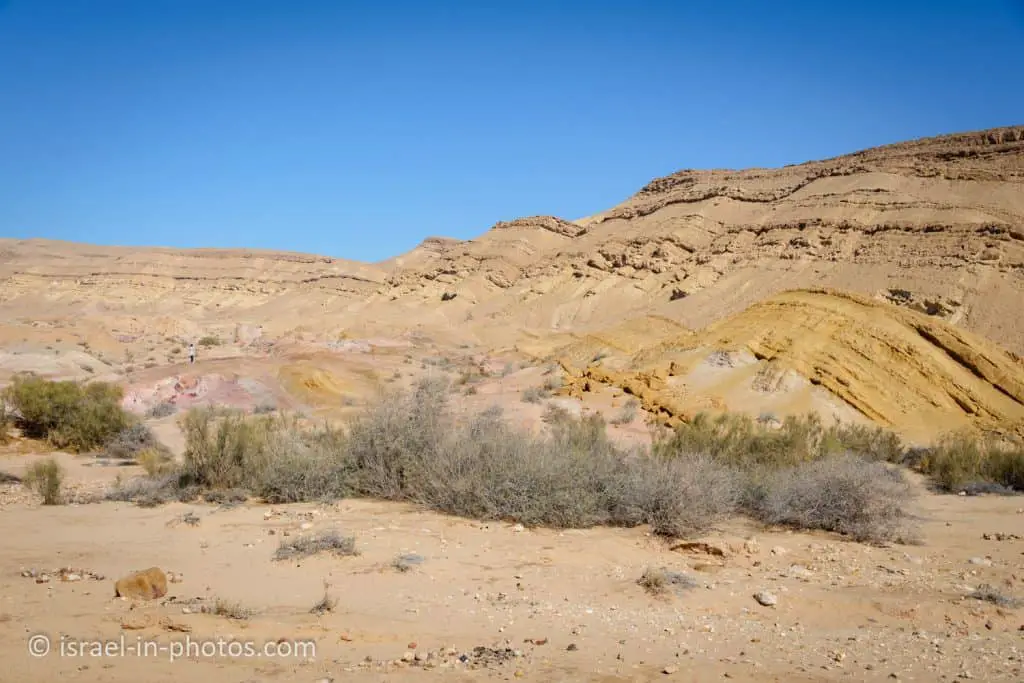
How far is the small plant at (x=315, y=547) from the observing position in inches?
261

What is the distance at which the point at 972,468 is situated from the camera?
1212 cm

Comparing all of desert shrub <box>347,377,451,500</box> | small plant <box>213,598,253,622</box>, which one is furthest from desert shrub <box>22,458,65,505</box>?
small plant <box>213,598,253,622</box>

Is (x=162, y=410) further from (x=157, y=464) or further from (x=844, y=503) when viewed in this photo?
(x=844, y=503)

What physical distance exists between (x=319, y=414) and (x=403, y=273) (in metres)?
54.5

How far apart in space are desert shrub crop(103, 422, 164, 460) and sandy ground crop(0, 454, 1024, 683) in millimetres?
3849

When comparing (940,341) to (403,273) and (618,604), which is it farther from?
(403,273)

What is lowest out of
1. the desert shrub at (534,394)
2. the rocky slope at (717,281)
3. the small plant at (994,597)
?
the small plant at (994,597)

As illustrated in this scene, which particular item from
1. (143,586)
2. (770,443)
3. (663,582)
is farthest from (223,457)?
(770,443)

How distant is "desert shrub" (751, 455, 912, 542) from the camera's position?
27.0 ft

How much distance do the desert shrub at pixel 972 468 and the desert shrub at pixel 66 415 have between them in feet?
47.8

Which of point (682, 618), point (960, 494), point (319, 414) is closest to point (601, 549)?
point (682, 618)

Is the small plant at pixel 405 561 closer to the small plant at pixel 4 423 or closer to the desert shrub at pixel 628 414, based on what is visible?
the desert shrub at pixel 628 414

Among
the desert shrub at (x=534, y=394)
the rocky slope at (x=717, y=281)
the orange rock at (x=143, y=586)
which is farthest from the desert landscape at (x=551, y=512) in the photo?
the rocky slope at (x=717, y=281)

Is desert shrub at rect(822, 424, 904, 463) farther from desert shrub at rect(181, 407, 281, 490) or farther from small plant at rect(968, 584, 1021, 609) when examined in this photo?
desert shrub at rect(181, 407, 281, 490)
